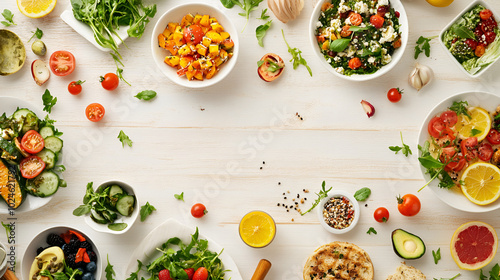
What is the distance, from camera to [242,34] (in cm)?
300

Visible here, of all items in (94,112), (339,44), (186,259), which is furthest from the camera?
(94,112)

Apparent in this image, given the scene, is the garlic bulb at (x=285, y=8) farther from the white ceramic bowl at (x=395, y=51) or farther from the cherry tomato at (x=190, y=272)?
the cherry tomato at (x=190, y=272)

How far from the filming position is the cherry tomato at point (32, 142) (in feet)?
9.11

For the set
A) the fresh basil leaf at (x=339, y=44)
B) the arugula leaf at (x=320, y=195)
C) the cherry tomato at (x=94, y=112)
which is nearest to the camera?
the fresh basil leaf at (x=339, y=44)

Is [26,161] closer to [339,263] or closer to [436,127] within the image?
[339,263]

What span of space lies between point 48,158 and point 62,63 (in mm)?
631

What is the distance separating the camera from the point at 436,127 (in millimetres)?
2816

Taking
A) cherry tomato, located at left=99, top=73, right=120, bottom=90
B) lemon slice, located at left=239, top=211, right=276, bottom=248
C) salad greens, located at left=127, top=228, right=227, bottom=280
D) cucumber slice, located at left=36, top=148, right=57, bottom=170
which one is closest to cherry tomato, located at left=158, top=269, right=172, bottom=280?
salad greens, located at left=127, top=228, right=227, bottom=280

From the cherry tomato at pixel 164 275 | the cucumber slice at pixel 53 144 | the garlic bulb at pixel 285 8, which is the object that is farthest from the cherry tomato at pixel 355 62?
the cucumber slice at pixel 53 144

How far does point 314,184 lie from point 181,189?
88 centimetres

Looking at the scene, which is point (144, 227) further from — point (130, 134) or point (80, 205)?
point (130, 134)

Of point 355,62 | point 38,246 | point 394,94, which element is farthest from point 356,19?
point 38,246

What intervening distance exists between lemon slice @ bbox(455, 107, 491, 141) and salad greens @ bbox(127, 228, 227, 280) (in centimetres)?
172

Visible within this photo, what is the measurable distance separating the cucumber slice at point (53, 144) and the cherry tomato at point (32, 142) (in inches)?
2.0
